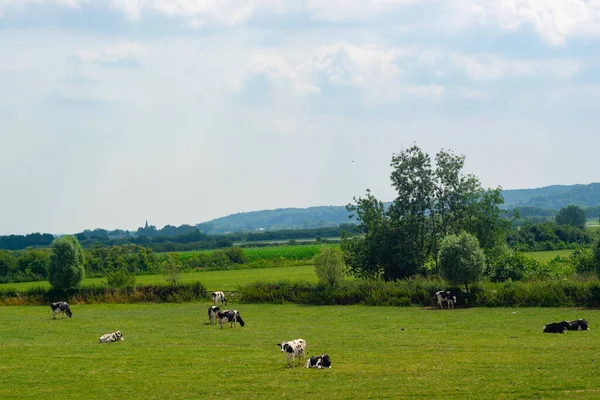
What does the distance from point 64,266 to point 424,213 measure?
31.5 meters

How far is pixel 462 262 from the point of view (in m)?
45.7

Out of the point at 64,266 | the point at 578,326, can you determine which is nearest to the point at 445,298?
the point at 578,326

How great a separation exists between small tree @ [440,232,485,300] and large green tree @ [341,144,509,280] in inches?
570

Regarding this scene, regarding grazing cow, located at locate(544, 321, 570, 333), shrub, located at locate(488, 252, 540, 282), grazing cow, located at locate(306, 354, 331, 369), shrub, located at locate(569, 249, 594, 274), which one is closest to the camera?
grazing cow, located at locate(306, 354, 331, 369)

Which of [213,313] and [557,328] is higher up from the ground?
[213,313]

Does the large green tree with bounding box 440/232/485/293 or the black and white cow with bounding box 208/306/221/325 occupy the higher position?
the large green tree with bounding box 440/232/485/293

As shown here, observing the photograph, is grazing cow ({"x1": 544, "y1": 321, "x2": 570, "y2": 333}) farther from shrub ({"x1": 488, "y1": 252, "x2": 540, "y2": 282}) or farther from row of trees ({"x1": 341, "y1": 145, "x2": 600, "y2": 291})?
row of trees ({"x1": 341, "y1": 145, "x2": 600, "y2": 291})

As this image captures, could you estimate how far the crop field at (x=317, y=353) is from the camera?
64.4ft

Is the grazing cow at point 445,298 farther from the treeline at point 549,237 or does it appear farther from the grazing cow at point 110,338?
the treeline at point 549,237

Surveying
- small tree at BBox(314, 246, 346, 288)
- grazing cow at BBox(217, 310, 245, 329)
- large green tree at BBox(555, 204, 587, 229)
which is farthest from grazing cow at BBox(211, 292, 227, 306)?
large green tree at BBox(555, 204, 587, 229)

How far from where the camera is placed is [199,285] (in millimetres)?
55812

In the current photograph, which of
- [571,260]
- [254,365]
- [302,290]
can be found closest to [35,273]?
[302,290]

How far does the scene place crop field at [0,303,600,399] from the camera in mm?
19641

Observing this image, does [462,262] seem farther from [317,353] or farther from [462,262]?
[317,353]
